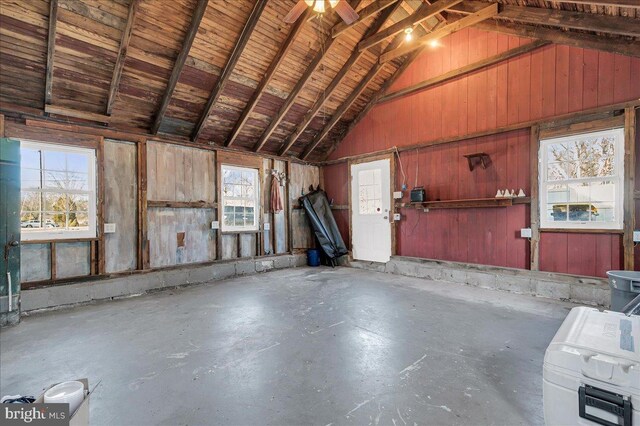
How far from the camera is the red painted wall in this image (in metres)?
3.96

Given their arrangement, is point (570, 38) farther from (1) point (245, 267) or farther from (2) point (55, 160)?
(2) point (55, 160)

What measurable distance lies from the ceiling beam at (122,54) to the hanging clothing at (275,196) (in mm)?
3286

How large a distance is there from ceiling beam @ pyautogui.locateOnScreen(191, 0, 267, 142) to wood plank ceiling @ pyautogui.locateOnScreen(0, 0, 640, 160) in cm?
2

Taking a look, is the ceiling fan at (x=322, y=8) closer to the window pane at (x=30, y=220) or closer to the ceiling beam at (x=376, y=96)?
the ceiling beam at (x=376, y=96)

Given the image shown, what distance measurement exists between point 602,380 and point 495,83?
4917mm

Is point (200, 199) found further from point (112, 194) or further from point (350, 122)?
point (350, 122)

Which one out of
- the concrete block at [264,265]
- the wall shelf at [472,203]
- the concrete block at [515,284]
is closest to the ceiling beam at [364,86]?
the wall shelf at [472,203]

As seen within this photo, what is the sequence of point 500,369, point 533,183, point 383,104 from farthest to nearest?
point 383,104, point 533,183, point 500,369

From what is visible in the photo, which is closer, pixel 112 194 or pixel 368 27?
pixel 112 194

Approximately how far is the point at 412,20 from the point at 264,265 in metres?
5.38

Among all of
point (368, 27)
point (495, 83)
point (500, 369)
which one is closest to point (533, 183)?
point (495, 83)

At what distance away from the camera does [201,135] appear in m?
5.77

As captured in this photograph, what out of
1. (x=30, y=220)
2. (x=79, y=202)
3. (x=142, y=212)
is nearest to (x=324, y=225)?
(x=142, y=212)

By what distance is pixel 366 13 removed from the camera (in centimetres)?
426
